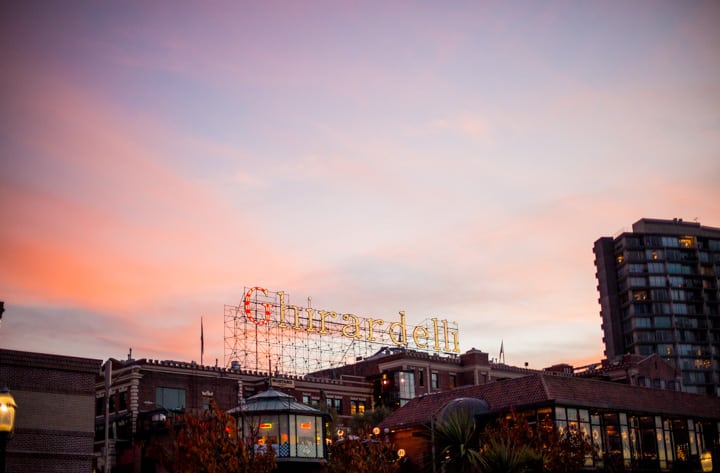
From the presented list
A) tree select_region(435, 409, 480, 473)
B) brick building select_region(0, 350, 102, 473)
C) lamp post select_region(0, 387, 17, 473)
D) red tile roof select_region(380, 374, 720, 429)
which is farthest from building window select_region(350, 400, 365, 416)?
lamp post select_region(0, 387, 17, 473)

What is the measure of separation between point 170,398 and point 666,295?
12042 centimetres

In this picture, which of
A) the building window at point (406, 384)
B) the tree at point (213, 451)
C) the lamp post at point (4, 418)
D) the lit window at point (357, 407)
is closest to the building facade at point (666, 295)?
the building window at point (406, 384)

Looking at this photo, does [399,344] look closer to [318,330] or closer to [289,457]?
[318,330]

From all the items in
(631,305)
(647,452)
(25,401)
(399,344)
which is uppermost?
(631,305)

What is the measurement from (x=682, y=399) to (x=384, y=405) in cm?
4215

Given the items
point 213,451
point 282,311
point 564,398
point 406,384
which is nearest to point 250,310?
point 282,311

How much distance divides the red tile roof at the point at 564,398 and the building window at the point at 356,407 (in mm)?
34167

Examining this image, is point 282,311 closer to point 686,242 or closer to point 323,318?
point 323,318

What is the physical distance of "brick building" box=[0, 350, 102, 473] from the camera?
41.0 metres

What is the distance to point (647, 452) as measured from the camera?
71.4m

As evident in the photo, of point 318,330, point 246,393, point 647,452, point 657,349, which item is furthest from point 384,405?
point 657,349

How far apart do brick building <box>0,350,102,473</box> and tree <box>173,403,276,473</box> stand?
683 centimetres

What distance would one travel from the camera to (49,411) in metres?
42.1

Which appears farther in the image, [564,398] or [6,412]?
[564,398]
